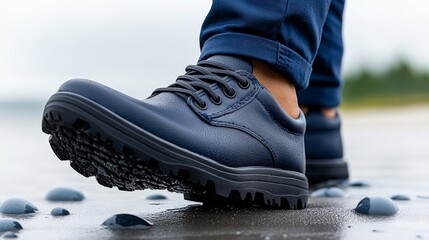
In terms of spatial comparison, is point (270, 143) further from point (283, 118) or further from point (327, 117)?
point (327, 117)

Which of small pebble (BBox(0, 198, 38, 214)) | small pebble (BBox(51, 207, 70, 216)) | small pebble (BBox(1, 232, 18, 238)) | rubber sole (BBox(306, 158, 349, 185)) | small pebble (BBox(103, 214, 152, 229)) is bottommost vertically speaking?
small pebble (BBox(1, 232, 18, 238))

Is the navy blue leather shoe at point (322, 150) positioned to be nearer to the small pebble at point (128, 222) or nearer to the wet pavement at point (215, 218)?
the wet pavement at point (215, 218)

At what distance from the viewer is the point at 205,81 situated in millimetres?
1624

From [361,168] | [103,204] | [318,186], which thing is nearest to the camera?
[103,204]

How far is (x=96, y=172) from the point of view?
149cm

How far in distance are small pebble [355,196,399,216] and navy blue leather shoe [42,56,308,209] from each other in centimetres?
17

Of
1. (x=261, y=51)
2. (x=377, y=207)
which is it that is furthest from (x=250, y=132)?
(x=377, y=207)

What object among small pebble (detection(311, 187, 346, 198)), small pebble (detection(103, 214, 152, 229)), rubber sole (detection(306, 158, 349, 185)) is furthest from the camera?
rubber sole (detection(306, 158, 349, 185))

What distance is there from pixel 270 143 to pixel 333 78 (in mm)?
909

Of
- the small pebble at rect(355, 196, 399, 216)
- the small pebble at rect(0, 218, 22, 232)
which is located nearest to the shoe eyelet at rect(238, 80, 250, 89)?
the small pebble at rect(355, 196, 399, 216)

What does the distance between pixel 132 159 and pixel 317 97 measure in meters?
1.19

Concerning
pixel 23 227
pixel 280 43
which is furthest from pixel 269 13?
pixel 23 227

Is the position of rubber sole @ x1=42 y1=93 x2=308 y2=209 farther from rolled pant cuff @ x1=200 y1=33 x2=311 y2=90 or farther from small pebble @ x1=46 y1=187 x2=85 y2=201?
small pebble @ x1=46 y1=187 x2=85 y2=201

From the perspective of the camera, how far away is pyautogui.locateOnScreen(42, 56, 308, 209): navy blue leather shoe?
1.39 m
